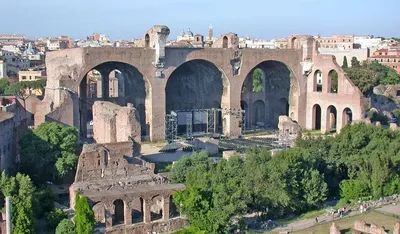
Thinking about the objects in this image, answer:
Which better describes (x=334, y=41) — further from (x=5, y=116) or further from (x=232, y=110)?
(x=5, y=116)

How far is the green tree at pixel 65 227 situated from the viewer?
811 inches

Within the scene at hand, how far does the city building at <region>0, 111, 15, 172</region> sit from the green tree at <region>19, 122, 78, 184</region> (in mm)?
771

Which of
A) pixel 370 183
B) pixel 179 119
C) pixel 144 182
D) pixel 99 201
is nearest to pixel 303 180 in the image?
pixel 370 183

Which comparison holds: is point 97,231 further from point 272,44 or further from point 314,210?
point 272,44

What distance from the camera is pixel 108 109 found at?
32312 mm

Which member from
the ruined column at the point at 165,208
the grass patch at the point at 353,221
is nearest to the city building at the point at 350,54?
the grass patch at the point at 353,221

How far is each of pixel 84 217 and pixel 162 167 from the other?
38.3 feet

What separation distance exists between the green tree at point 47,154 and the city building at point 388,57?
51834mm

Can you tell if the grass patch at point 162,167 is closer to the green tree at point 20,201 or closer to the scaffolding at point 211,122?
the green tree at point 20,201

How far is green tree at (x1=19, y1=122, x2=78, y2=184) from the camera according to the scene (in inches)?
1091

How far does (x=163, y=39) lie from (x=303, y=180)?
17358 millimetres

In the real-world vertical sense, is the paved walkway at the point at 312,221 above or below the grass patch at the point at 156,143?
below

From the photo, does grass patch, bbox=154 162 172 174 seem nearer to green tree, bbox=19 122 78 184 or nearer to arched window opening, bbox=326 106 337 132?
green tree, bbox=19 122 78 184

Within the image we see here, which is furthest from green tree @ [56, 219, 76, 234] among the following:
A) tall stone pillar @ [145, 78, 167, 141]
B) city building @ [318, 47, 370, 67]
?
city building @ [318, 47, 370, 67]
